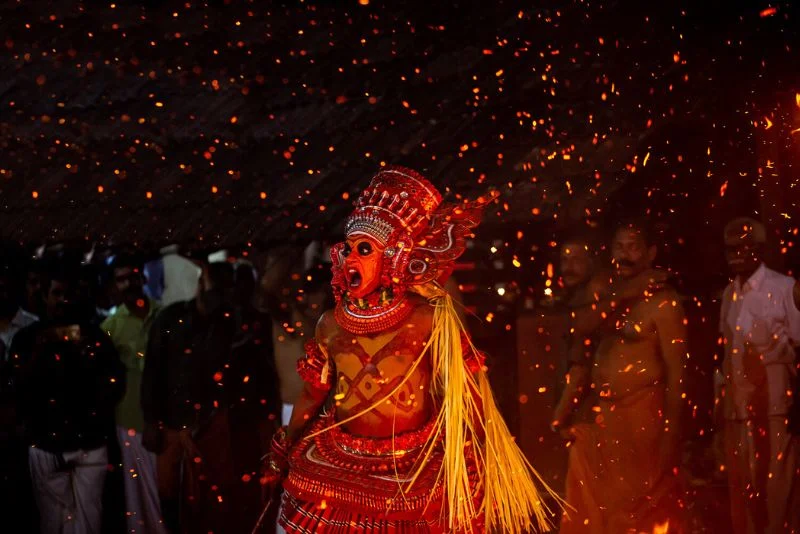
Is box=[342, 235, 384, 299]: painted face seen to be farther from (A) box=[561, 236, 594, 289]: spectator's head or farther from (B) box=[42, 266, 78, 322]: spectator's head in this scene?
(B) box=[42, 266, 78, 322]: spectator's head

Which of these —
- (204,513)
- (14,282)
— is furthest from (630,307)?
(14,282)

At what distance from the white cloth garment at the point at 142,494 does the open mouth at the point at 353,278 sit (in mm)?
1950

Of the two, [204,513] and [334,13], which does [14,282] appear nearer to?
[204,513]

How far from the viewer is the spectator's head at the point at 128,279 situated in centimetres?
464

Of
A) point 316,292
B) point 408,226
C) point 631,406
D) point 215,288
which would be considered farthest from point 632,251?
point 215,288

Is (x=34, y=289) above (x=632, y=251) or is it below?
below

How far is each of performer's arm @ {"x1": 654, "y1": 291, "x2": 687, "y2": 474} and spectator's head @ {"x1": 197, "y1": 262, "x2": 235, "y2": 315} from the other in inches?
86.9

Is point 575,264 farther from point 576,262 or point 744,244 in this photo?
point 744,244

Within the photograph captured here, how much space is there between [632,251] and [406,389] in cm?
147

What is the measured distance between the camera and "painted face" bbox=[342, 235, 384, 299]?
10.6 ft

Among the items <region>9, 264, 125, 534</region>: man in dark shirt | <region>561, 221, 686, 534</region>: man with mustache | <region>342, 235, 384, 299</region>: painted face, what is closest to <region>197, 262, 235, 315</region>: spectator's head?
<region>9, 264, 125, 534</region>: man in dark shirt

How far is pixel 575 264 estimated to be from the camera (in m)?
4.28

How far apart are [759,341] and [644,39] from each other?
162 cm

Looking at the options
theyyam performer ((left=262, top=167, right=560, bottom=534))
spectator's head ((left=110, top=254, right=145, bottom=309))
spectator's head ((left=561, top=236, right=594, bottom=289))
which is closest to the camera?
theyyam performer ((left=262, top=167, right=560, bottom=534))
